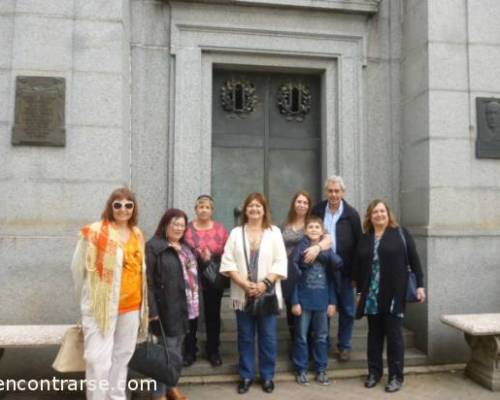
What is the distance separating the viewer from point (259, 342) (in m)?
4.64

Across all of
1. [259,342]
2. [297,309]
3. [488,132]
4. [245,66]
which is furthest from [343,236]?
[245,66]

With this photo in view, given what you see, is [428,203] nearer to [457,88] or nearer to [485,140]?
[485,140]

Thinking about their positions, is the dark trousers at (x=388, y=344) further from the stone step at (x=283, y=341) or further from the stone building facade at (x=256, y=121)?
the stone building facade at (x=256, y=121)

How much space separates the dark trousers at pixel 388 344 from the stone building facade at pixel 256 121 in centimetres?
105

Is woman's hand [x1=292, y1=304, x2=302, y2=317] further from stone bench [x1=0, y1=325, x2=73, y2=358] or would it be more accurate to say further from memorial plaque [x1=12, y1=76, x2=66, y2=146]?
memorial plaque [x1=12, y1=76, x2=66, y2=146]

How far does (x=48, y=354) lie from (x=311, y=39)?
16.6 ft

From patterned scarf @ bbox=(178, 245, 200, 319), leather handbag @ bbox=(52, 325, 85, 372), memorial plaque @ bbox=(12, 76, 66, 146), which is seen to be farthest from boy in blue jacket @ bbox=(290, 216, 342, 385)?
memorial plaque @ bbox=(12, 76, 66, 146)

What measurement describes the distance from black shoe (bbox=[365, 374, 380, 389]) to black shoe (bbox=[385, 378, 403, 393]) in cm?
14

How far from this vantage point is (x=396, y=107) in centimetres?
663

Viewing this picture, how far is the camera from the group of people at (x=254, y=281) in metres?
3.74

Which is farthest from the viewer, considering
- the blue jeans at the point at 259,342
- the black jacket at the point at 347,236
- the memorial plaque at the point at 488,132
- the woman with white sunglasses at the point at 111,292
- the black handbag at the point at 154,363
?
the memorial plaque at the point at 488,132

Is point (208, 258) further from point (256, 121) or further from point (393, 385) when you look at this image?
point (256, 121)

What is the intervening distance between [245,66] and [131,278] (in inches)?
149

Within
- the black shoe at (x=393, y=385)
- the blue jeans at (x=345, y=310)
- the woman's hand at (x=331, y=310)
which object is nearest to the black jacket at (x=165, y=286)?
the woman's hand at (x=331, y=310)
